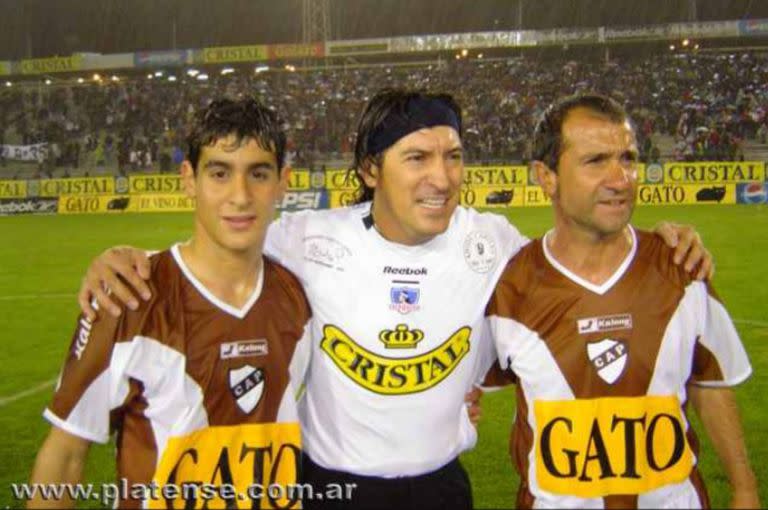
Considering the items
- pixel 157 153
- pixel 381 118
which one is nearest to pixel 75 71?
pixel 157 153

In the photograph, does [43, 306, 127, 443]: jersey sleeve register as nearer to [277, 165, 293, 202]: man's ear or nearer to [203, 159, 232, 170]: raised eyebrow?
[203, 159, 232, 170]: raised eyebrow

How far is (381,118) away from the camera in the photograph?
347 centimetres

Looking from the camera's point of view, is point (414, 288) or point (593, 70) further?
point (593, 70)

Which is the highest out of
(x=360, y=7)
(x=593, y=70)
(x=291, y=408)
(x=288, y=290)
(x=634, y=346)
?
(x=360, y=7)

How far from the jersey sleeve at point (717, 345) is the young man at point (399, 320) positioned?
15 cm

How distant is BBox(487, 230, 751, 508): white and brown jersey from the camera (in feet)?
9.94

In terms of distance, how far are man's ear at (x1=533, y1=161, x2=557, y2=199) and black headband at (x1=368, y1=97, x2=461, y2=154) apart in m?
0.40

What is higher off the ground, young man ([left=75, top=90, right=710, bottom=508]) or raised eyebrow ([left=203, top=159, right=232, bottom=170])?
raised eyebrow ([left=203, top=159, right=232, bottom=170])

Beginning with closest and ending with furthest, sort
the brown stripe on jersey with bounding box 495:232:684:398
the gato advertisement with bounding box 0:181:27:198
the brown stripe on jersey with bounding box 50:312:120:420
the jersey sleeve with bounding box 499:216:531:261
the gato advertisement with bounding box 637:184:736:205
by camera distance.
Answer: the brown stripe on jersey with bounding box 50:312:120:420 → the brown stripe on jersey with bounding box 495:232:684:398 → the jersey sleeve with bounding box 499:216:531:261 → the gato advertisement with bounding box 637:184:736:205 → the gato advertisement with bounding box 0:181:27:198

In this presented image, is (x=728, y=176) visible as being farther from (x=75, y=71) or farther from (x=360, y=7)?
(x=75, y=71)

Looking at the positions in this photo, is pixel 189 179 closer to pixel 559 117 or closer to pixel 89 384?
pixel 89 384

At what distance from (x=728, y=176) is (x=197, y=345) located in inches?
1082

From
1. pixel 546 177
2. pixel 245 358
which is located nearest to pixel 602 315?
pixel 546 177

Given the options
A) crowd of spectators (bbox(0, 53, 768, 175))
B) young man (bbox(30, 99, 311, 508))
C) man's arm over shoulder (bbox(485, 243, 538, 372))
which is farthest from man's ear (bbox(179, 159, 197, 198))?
crowd of spectators (bbox(0, 53, 768, 175))
